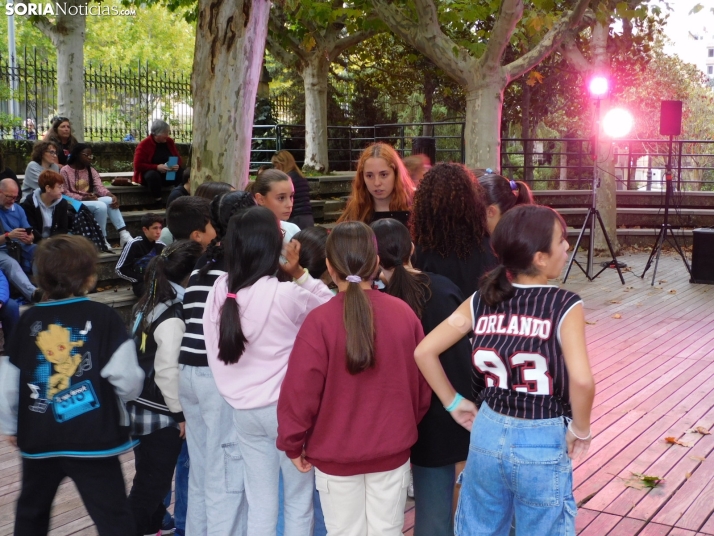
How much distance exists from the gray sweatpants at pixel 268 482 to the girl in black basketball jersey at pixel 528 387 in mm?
711

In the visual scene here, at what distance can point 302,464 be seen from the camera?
278 centimetres

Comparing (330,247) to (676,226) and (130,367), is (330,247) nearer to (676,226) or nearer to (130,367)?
(130,367)

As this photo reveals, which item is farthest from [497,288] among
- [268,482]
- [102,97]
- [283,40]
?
[283,40]

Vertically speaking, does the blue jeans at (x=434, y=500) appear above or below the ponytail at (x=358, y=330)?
below

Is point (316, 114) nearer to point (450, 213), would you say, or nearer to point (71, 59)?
point (71, 59)

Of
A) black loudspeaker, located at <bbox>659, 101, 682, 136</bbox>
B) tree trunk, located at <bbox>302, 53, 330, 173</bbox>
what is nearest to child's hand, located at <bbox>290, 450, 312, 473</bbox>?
black loudspeaker, located at <bbox>659, 101, 682, 136</bbox>

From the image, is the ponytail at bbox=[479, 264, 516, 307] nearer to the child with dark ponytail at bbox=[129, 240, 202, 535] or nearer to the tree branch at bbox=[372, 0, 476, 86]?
the child with dark ponytail at bbox=[129, 240, 202, 535]

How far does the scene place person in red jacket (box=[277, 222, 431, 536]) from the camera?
2652 mm

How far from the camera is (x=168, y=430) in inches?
135

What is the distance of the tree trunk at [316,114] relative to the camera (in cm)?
1645

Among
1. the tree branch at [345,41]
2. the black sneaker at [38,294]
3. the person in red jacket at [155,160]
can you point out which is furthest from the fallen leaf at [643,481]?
the tree branch at [345,41]

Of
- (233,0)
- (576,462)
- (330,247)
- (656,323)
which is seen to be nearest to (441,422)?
(330,247)

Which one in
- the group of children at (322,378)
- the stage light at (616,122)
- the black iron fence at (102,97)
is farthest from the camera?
the black iron fence at (102,97)

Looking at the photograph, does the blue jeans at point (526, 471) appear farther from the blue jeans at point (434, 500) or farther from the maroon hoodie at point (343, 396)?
the blue jeans at point (434, 500)
